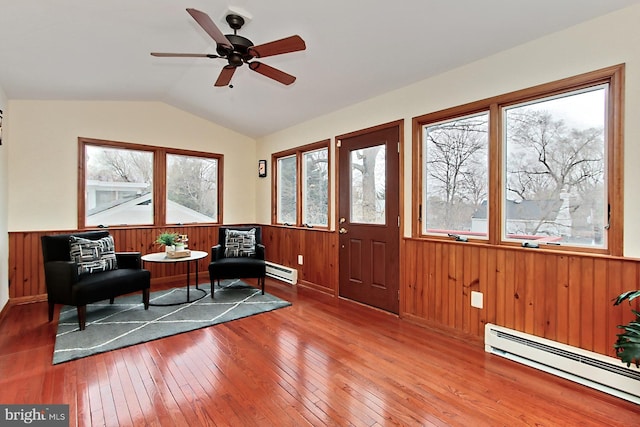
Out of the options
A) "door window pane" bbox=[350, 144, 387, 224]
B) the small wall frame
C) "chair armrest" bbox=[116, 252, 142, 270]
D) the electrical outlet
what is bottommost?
the electrical outlet

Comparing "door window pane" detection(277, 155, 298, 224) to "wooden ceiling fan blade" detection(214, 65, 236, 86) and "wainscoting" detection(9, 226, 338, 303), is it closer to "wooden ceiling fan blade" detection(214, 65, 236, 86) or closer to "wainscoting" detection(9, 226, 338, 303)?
"wainscoting" detection(9, 226, 338, 303)

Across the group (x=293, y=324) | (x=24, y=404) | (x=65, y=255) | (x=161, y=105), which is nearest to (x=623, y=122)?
(x=293, y=324)

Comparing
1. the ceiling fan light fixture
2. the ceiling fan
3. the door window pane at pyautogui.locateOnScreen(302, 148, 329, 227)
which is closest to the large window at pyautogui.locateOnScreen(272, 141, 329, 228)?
the door window pane at pyautogui.locateOnScreen(302, 148, 329, 227)

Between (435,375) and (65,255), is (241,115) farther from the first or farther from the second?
(435,375)

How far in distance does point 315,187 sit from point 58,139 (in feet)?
11.2

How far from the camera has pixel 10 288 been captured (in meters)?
3.82

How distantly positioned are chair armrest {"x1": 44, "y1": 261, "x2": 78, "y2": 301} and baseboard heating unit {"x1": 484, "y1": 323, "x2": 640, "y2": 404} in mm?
3813

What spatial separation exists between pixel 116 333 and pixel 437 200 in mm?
3332

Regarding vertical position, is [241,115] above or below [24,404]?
above

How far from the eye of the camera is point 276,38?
9.48ft

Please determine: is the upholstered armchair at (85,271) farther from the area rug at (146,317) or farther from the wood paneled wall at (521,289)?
the wood paneled wall at (521,289)

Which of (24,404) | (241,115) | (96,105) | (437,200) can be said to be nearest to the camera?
(24,404)

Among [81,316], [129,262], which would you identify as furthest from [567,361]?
[129,262]

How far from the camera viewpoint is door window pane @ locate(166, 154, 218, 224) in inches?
200
